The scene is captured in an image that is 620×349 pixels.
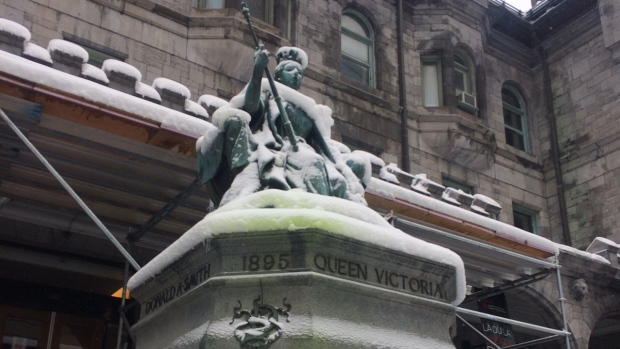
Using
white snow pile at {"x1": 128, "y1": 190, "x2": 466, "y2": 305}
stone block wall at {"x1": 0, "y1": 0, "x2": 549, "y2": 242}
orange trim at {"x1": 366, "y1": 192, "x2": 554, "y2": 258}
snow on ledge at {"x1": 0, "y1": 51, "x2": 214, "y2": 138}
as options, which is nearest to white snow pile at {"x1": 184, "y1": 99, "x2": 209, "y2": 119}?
snow on ledge at {"x1": 0, "y1": 51, "x2": 214, "y2": 138}

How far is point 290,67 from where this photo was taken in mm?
6703

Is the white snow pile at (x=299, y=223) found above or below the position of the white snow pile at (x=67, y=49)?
below

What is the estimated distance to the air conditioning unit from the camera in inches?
794

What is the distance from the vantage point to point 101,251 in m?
12.2

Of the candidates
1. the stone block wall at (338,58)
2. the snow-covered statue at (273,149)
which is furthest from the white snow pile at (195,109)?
the stone block wall at (338,58)

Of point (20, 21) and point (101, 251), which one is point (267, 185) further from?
point (20, 21)

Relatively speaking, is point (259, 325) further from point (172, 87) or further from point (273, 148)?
point (172, 87)

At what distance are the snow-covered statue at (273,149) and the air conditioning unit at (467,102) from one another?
46.2 ft

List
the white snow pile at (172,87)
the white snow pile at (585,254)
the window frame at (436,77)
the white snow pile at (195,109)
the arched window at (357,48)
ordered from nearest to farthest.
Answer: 1. the white snow pile at (195,109)
2. the white snow pile at (172,87)
3. the white snow pile at (585,254)
4. the arched window at (357,48)
5. the window frame at (436,77)

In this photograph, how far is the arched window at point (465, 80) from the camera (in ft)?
66.7

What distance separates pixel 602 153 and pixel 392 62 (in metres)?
6.55

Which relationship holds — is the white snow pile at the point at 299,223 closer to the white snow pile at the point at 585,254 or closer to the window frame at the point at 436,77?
the white snow pile at the point at 585,254

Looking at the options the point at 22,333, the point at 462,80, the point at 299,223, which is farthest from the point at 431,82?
the point at 299,223

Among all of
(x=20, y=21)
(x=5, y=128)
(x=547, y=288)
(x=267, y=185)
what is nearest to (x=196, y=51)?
(x=20, y=21)
